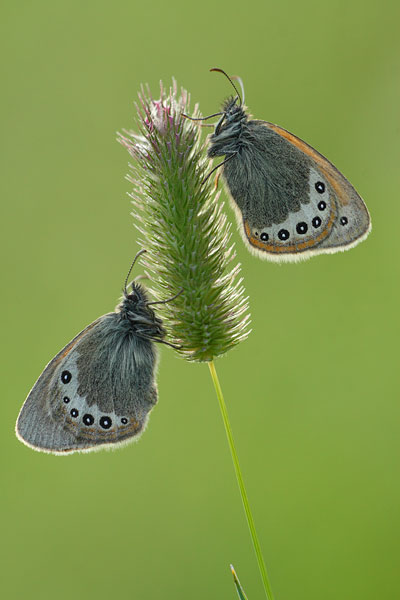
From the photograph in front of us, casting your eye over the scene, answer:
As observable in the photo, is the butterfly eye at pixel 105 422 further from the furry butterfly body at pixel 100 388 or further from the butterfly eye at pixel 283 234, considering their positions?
the butterfly eye at pixel 283 234

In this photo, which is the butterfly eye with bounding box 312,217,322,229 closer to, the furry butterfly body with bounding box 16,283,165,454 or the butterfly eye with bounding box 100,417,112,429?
Answer: the furry butterfly body with bounding box 16,283,165,454

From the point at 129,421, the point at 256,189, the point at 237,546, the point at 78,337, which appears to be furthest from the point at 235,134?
the point at 237,546

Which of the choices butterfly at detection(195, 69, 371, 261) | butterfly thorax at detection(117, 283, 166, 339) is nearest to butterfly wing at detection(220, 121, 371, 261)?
butterfly at detection(195, 69, 371, 261)

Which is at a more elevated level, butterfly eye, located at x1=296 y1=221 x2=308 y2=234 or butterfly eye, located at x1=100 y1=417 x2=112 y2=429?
butterfly eye, located at x1=296 y1=221 x2=308 y2=234

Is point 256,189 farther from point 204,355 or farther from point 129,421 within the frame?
point 129,421

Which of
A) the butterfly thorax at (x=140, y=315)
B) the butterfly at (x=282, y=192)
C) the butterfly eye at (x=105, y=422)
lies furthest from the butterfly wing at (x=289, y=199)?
the butterfly eye at (x=105, y=422)

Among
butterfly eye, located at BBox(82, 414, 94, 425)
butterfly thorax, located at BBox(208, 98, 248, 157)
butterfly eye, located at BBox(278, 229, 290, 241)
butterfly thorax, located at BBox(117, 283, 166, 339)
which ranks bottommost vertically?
butterfly eye, located at BBox(82, 414, 94, 425)
